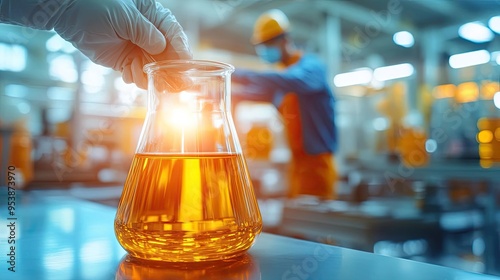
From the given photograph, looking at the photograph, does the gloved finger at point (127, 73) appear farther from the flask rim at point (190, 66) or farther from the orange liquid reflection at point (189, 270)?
the orange liquid reflection at point (189, 270)

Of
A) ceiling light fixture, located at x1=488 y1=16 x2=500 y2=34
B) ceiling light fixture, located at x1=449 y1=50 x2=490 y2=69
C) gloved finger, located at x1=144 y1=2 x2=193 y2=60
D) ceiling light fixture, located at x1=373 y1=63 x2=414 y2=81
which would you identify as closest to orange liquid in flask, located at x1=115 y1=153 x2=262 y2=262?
gloved finger, located at x1=144 y1=2 x2=193 y2=60

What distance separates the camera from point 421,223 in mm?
1834

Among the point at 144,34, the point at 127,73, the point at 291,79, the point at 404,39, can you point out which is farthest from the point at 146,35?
the point at 404,39

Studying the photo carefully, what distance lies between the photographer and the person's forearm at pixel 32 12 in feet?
1.58

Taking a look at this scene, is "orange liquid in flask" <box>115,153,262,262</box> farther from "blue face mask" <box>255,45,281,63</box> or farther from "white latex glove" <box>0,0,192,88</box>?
"blue face mask" <box>255,45,281,63</box>

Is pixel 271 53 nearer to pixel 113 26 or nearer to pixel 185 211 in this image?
pixel 113 26

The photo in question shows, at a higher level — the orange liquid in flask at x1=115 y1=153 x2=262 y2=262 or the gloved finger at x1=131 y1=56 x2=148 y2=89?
the gloved finger at x1=131 y1=56 x2=148 y2=89

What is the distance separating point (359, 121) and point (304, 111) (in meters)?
4.45

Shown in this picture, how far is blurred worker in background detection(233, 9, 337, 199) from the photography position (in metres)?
2.27

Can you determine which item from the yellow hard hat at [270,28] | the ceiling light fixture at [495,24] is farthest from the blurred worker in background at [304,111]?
the ceiling light fixture at [495,24]

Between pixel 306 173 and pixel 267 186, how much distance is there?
9.55 ft

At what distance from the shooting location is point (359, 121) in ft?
21.7

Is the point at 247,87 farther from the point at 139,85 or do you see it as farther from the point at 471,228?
the point at 471,228

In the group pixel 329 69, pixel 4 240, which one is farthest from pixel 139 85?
pixel 329 69
